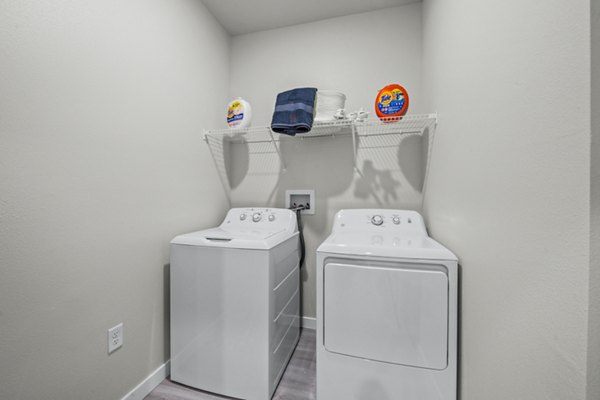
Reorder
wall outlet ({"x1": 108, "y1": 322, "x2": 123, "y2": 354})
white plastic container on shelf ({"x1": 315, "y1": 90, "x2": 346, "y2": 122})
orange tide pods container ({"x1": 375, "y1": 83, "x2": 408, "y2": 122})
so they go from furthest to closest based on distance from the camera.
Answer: white plastic container on shelf ({"x1": 315, "y1": 90, "x2": 346, "y2": 122}), orange tide pods container ({"x1": 375, "y1": 83, "x2": 408, "y2": 122}), wall outlet ({"x1": 108, "y1": 322, "x2": 123, "y2": 354})

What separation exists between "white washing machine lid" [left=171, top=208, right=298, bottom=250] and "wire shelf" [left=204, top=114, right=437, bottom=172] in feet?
1.59

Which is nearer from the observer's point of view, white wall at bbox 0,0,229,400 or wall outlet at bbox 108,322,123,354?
white wall at bbox 0,0,229,400

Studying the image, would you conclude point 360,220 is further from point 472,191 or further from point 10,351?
point 10,351

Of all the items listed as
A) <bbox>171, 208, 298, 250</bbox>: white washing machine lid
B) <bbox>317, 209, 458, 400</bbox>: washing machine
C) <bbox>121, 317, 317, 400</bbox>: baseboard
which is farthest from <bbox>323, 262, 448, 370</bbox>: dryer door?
<bbox>121, 317, 317, 400</bbox>: baseboard

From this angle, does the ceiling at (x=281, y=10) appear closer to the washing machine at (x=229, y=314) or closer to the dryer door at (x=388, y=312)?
the washing machine at (x=229, y=314)

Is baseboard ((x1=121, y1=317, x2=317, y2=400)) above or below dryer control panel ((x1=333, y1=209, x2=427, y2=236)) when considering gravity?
below

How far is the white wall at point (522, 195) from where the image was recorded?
47 cm

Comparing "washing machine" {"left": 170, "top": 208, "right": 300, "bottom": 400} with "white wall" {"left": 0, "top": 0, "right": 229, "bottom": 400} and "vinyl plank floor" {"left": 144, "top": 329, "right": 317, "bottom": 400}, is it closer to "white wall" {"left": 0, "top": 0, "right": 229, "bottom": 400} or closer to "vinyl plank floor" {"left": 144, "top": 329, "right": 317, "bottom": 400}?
"vinyl plank floor" {"left": 144, "top": 329, "right": 317, "bottom": 400}

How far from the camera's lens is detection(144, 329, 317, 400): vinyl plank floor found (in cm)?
133

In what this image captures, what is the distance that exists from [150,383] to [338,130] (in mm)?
2042

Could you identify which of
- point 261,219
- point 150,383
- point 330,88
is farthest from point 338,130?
point 150,383

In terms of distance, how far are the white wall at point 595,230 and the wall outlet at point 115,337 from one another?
165 cm

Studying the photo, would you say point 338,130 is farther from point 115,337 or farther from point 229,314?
point 115,337

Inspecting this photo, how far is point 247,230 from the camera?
5.83 ft
